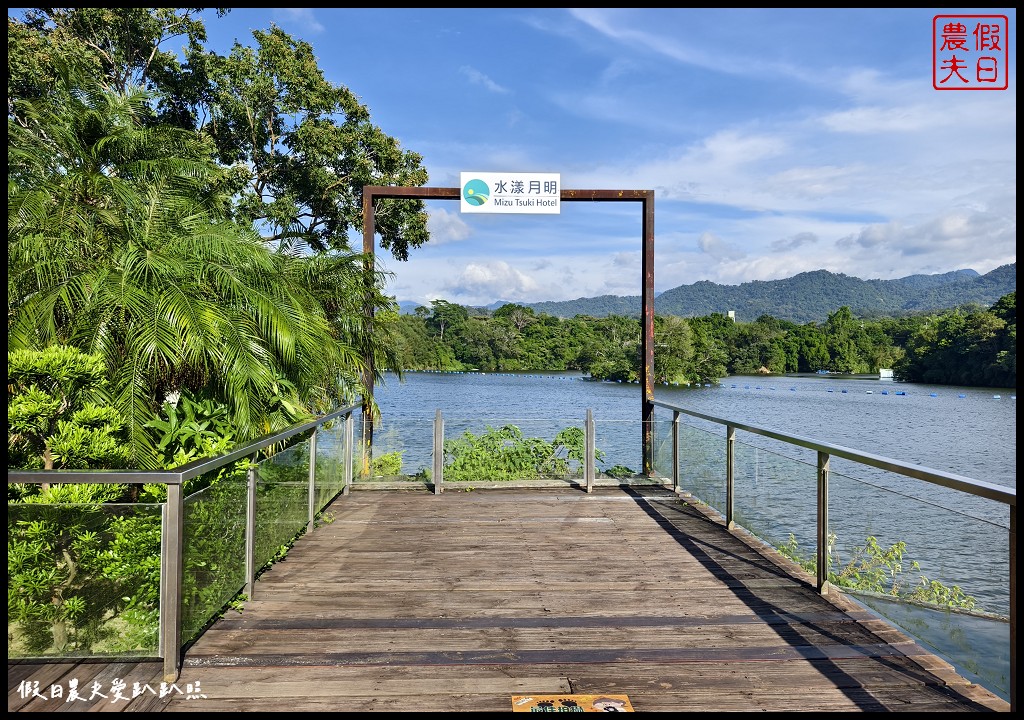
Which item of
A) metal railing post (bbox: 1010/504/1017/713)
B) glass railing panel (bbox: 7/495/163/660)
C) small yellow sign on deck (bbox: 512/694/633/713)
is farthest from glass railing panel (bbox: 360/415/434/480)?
metal railing post (bbox: 1010/504/1017/713)

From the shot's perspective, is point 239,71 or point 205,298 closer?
point 205,298

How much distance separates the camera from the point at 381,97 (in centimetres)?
1591

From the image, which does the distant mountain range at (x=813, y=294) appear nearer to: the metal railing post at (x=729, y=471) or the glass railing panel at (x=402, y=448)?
the glass railing panel at (x=402, y=448)

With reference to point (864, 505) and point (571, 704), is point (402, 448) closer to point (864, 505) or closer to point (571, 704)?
point (864, 505)

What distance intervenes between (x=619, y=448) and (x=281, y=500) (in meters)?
Result: 4.38

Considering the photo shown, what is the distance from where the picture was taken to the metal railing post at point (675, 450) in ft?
24.6

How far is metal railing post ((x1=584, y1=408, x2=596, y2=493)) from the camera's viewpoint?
773 centimetres

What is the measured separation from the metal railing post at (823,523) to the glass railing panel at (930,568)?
0.04 meters

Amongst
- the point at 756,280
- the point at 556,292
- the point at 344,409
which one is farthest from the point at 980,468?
the point at 756,280

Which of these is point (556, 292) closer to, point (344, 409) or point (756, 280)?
point (756, 280)

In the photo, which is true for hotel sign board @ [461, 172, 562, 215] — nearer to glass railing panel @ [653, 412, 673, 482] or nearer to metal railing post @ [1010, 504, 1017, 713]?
glass railing panel @ [653, 412, 673, 482]

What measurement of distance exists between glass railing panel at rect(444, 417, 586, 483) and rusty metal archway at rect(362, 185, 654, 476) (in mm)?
920

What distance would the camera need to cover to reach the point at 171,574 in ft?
10.1

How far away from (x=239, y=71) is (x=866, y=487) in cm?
1578
